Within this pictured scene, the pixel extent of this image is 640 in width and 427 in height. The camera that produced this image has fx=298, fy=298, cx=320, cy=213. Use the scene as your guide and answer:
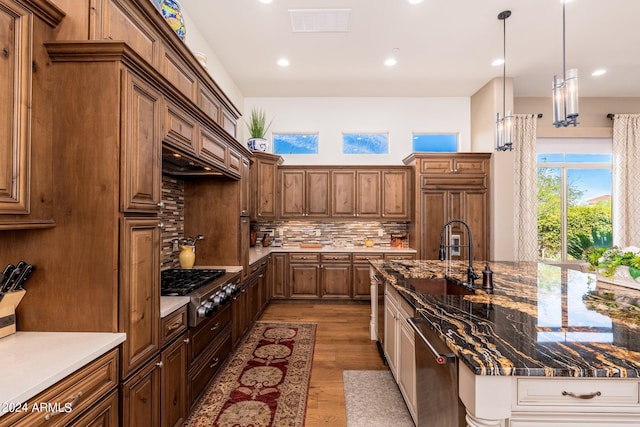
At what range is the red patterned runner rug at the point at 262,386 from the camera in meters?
2.09

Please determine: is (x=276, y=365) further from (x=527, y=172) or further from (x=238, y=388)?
(x=527, y=172)

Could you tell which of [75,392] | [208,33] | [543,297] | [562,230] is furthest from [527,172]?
[75,392]

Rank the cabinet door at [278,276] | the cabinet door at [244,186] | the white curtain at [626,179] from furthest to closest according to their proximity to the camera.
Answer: the white curtain at [626,179]
the cabinet door at [278,276]
the cabinet door at [244,186]

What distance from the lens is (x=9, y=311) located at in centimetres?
126

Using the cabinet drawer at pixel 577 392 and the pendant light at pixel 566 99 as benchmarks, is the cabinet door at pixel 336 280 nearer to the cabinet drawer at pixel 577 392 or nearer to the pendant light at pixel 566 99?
the pendant light at pixel 566 99

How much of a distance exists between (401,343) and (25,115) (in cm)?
240

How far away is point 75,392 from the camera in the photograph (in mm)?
1086

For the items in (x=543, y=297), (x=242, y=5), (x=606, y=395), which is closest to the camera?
(x=606, y=395)

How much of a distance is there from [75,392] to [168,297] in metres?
0.95

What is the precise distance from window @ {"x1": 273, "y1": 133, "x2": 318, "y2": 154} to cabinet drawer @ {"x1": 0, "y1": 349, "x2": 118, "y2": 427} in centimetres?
454

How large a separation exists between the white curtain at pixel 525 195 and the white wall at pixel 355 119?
862 mm

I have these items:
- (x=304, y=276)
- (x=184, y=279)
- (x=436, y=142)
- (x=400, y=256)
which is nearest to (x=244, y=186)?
(x=184, y=279)

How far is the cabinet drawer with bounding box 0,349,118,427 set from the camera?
3.06 ft

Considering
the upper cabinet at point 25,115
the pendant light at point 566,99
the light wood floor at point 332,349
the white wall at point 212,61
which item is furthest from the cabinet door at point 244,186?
the pendant light at point 566,99
